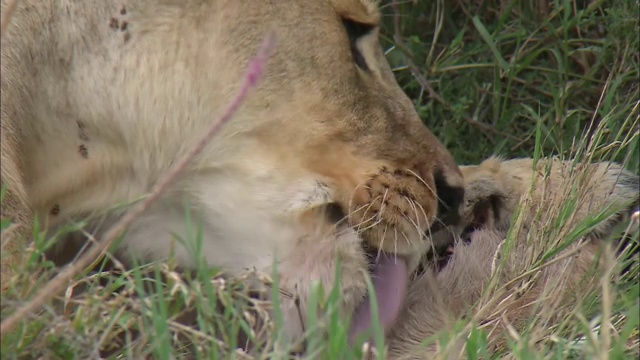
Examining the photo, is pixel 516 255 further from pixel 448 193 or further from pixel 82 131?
pixel 82 131

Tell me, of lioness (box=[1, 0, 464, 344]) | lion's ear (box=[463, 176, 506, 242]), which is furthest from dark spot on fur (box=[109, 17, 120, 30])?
lion's ear (box=[463, 176, 506, 242])

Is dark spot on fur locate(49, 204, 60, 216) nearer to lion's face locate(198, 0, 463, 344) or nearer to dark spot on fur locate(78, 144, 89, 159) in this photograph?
dark spot on fur locate(78, 144, 89, 159)

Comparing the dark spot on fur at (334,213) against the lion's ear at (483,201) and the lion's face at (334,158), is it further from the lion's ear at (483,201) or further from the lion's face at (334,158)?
the lion's ear at (483,201)

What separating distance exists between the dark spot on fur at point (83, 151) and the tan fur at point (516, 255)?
63cm

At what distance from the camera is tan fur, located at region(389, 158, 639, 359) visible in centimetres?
200

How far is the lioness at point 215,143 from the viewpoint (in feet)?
6.47

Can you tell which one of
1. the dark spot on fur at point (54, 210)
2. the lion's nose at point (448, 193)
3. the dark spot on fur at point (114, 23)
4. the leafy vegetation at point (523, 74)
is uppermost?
the dark spot on fur at point (114, 23)

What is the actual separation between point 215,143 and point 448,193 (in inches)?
18.1

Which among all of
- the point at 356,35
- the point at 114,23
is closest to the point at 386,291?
the point at 356,35

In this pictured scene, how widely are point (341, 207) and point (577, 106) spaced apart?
55.9 inches

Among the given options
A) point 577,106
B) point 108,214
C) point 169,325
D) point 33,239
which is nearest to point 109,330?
point 169,325

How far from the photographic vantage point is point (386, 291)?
209 cm

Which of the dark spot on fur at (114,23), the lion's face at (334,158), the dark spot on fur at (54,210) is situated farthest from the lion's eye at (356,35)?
the dark spot on fur at (54,210)

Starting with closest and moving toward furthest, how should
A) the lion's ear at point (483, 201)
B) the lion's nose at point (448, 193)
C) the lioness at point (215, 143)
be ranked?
the lioness at point (215, 143), the lion's nose at point (448, 193), the lion's ear at point (483, 201)
